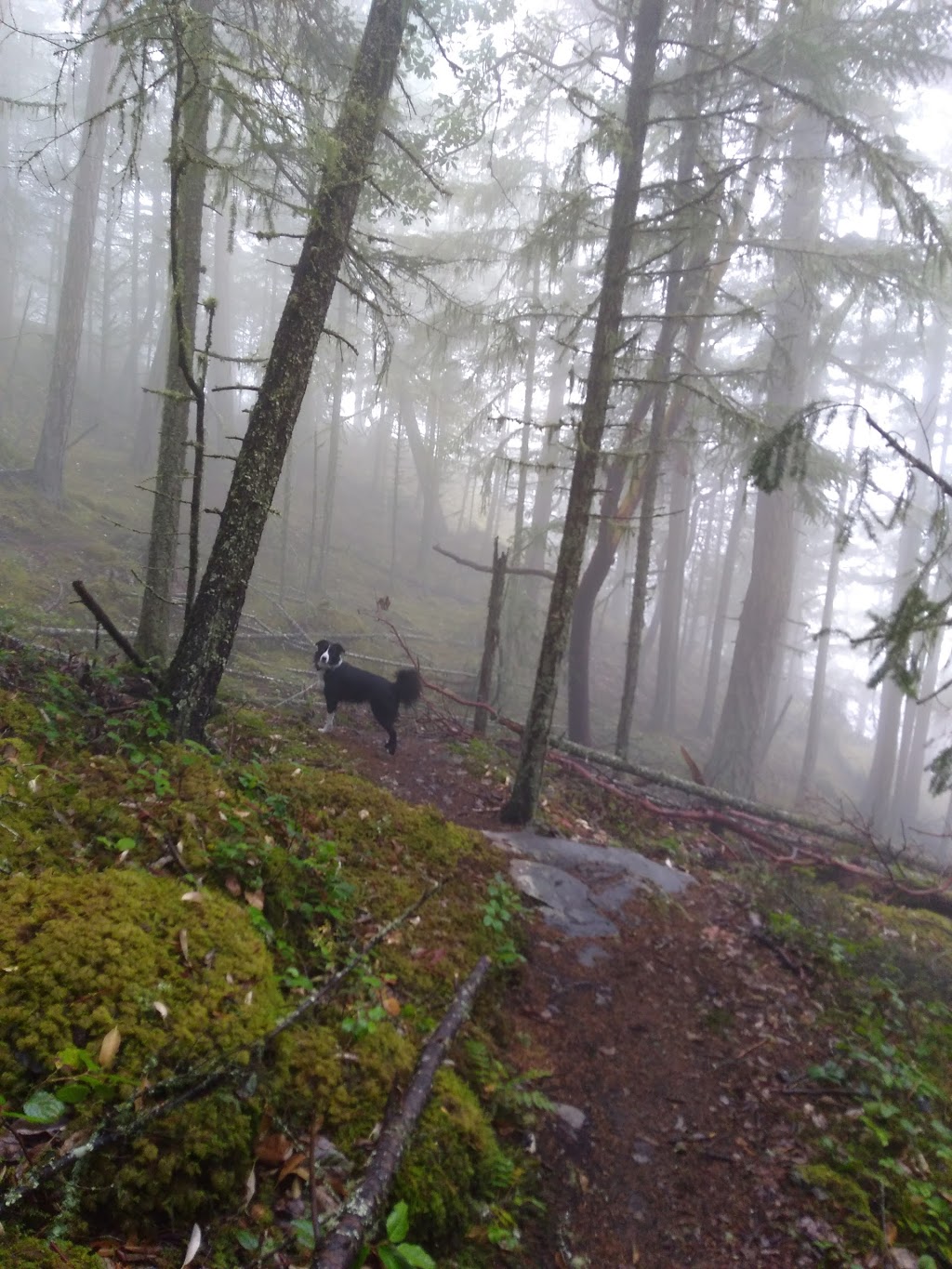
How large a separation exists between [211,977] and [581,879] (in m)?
4.36

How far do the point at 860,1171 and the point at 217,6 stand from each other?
39.2 feet

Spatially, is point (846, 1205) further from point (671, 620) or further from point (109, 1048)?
point (671, 620)

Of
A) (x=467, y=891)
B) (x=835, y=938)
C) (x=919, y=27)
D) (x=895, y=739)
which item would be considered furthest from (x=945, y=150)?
(x=467, y=891)

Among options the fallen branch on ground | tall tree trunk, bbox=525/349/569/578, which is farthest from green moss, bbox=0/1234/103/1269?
tall tree trunk, bbox=525/349/569/578

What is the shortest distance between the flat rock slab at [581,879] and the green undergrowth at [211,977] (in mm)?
547

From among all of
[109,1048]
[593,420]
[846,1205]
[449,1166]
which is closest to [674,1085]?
[846,1205]

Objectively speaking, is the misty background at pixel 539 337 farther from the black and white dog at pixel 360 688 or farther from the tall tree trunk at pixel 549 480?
the black and white dog at pixel 360 688

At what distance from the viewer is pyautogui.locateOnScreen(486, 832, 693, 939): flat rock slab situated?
6.38 metres

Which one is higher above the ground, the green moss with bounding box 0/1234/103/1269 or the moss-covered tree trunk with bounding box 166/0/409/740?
the moss-covered tree trunk with bounding box 166/0/409/740

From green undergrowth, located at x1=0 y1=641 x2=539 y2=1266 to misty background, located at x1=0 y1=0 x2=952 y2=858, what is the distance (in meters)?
2.51

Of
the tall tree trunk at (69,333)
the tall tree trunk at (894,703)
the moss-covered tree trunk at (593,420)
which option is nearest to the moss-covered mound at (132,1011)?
the moss-covered tree trunk at (593,420)

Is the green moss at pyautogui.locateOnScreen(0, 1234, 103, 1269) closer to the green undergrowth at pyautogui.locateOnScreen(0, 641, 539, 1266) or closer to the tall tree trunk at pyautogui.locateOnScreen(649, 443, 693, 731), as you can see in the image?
the green undergrowth at pyautogui.locateOnScreen(0, 641, 539, 1266)

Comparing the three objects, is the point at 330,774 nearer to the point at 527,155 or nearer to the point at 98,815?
the point at 98,815

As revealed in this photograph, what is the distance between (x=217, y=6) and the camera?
8.16 metres
